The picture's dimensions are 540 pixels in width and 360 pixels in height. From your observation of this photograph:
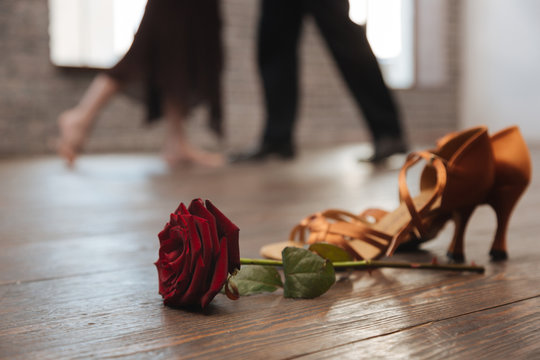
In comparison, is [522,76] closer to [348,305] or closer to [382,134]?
[382,134]

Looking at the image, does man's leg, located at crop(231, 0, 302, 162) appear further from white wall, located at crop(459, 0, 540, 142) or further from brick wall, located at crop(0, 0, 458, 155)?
white wall, located at crop(459, 0, 540, 142)

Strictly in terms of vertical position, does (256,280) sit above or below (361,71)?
below

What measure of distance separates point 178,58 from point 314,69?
206cm

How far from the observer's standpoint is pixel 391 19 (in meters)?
4.30

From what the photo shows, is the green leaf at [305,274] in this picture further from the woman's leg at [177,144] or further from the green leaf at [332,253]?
the woman's leg at [177,144]

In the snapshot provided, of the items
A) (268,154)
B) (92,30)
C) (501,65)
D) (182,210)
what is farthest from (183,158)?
(501,65)

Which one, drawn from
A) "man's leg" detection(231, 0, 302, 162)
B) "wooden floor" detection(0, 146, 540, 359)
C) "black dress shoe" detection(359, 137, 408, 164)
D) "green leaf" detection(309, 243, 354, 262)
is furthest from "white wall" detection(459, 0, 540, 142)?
"green leaf" detection(309, 243, 354, 262)

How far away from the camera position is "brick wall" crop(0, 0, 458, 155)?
2.92 meters

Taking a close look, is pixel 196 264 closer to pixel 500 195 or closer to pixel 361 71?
pixel 500 195

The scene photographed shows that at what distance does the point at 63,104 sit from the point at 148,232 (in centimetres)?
257

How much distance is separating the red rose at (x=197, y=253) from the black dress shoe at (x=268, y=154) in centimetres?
169

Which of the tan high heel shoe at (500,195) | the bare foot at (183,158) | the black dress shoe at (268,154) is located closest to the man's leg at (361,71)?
the black dress shoe at (268,154)

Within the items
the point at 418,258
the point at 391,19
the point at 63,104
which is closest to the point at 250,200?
the point at 418,258

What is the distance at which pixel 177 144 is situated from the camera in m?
2.14
